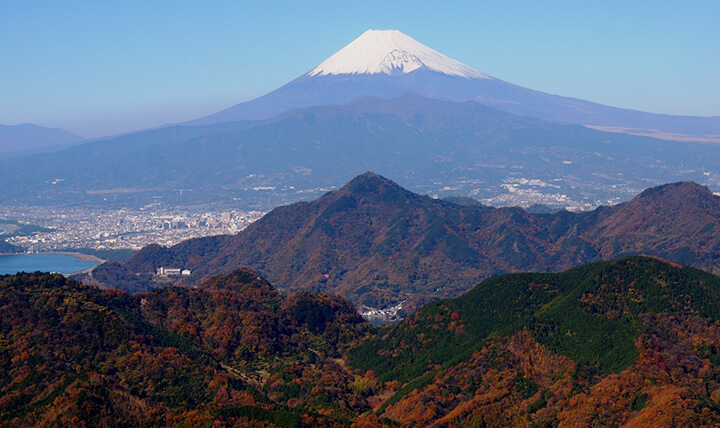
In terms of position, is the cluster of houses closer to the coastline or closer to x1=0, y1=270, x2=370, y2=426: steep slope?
the coastline

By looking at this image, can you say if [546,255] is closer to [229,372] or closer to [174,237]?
[229,372]

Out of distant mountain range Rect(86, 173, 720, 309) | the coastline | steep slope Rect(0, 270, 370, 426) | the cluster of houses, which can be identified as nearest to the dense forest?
steep slope Rect(0, 270, 370, 426)

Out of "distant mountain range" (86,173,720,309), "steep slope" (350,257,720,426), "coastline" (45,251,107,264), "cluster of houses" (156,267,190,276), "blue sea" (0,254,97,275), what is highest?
"steep slope" (350,257,720,426)

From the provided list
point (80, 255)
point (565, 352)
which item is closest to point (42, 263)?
point (80, 255)

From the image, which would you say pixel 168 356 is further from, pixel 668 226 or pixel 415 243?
pixel 668 226

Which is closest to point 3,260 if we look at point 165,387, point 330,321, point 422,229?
point 422,229

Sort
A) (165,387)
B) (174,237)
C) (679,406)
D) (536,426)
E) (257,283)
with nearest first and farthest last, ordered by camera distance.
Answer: (679,406), (536,426), (165,387), (257,283), (174,237)

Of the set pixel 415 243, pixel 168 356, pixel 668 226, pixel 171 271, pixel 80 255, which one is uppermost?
pixel 168 356
